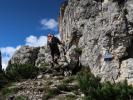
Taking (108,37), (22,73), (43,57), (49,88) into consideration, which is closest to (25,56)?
(43,57)

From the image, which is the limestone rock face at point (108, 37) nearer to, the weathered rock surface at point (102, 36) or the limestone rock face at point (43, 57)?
the weathered rock surface at point (102, 36)

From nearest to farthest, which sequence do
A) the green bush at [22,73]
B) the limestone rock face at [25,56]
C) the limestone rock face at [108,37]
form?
the limestone rock face at [108,37] → the green bush at [22,73] → the limestone rock face at [25,56]

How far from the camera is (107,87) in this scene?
1301 centimetres

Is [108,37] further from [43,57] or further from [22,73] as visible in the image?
[43,57]

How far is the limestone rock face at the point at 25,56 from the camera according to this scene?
2853 centimetres

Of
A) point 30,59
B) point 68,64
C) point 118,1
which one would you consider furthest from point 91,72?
point 30,59

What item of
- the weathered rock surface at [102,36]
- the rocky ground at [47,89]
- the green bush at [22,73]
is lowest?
the rocky ground at [47,89]

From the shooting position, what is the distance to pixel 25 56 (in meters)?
29.2

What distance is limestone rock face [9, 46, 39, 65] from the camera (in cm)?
2853

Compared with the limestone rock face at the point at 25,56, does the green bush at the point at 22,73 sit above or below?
below

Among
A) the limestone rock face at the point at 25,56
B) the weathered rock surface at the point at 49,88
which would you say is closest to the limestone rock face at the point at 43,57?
the limestone rock face at the point at 25,56

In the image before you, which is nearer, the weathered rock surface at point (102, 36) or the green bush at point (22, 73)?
the weathered rock surface at point (102, 36)

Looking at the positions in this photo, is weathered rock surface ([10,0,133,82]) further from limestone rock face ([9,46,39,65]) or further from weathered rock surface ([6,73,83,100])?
limestone rock face ([9,46,39,65])

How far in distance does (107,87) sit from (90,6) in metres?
11.2
